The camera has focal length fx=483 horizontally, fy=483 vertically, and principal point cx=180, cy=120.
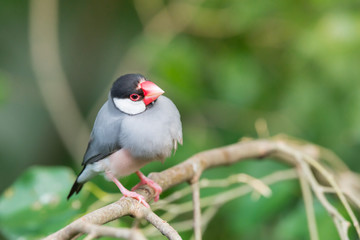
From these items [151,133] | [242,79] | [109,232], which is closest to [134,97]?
[151,133]

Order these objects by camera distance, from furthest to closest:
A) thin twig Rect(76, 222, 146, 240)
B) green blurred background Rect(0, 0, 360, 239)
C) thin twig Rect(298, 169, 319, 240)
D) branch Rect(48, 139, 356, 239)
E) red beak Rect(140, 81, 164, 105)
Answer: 1. green blurred background Rect(0, 0, 360, 239)
2. thin twig Rect(298, 169, 319, 240)
3. red beak Rect(140, 81, 164, 105)
4. branch Rect(48, 139, 356, 239)
5. thin twig Rect(76, 222, 146, 240)

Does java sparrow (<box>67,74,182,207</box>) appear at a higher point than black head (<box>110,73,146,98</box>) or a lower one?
lower

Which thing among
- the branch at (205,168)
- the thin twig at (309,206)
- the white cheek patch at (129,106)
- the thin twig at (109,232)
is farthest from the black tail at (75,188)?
the thin twig at (309,206)

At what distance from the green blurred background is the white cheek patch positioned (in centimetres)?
67

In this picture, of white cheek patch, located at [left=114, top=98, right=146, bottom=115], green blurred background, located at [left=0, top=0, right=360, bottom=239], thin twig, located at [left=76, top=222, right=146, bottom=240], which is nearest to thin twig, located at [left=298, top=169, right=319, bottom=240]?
green blurred background, located at [left=0, top=0, right=360, bottom=239]

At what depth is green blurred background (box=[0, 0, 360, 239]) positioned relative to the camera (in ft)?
6.85

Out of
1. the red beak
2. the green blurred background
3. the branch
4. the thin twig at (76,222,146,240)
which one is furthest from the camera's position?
the green blurred background

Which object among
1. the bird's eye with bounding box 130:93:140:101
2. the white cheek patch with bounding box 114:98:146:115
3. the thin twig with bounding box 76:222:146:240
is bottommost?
the thin twig with bounding box 76:222:146:240

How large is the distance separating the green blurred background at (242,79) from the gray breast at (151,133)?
0.67m

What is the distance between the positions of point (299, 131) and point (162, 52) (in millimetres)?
824

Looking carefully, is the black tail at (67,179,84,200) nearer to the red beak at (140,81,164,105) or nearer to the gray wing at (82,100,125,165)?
the gray wing at (82,100,125,165)

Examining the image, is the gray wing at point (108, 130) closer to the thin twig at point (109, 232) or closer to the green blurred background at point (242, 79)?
the thin twig at point (109, 232)

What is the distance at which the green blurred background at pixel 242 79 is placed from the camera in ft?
6.85

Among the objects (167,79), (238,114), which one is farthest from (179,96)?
(238,114)
